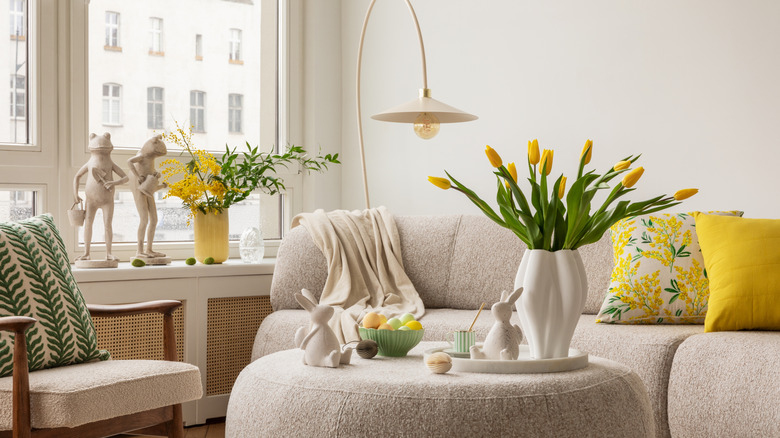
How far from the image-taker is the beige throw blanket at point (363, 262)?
3371mm

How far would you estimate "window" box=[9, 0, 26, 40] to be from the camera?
12.3 ft

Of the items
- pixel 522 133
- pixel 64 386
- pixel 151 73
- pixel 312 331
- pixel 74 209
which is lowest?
pixel 64 386

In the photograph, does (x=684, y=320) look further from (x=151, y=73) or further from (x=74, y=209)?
(x=151, y=73)

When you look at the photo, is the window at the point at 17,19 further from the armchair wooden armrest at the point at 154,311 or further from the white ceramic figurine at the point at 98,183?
the armchair wooden armrest at the point at 154,311

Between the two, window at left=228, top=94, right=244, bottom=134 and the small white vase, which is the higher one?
window at left=228, top=94, right=244, bottom=134

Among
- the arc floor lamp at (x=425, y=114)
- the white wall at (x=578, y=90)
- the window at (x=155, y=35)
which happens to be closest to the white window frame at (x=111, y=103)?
the window at (x=155, y=35)

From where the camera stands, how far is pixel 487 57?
13.1 feet

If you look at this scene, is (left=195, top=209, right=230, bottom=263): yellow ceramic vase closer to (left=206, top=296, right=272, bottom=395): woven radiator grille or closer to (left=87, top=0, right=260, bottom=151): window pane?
(left=206, top=296, right=272, bottom=395): woven radiator grille

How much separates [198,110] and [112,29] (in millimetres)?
615

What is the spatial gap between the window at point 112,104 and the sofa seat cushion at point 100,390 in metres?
1.87

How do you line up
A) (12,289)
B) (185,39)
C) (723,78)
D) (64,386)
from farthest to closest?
(185,39) → (723,78) → (12,289) → (64,386)

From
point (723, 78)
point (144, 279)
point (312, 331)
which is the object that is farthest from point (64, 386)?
point (723, 78)

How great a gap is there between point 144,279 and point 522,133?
1.86m

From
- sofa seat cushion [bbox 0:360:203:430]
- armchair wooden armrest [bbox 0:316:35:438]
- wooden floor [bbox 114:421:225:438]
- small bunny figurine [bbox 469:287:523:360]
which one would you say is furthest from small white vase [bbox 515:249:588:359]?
wooden floor [bbox 114:421:225:438]
